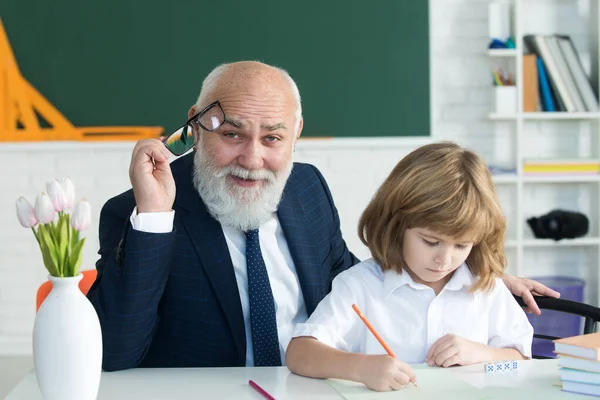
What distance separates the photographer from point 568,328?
13.4 feet

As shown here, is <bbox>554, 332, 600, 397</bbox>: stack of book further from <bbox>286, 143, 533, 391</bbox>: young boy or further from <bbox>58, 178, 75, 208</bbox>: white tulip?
<bbox>58, 178, 75, 208</bbox>: white tulip

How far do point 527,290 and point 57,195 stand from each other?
3.71ft

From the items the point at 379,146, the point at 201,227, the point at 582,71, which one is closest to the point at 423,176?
the point at 201,227

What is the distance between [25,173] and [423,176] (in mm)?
2711

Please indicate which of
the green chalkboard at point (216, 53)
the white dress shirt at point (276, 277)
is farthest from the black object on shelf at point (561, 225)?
the white dress shirt at point (276, 277)

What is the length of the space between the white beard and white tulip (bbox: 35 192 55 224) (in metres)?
0.77

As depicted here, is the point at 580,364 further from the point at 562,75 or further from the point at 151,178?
the point at 562,75

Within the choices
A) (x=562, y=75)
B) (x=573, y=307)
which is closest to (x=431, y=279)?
(x=573, y=307)

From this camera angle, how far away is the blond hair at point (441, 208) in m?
1.77

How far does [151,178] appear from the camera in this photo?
186 cm

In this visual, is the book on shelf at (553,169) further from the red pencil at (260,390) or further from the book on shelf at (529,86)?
the red pencil at (260,390)

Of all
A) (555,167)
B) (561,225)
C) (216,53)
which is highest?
(216,53)

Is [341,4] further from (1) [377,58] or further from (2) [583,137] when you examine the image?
(2) [583,137]

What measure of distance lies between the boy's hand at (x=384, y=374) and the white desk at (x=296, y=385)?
0.01 metres
